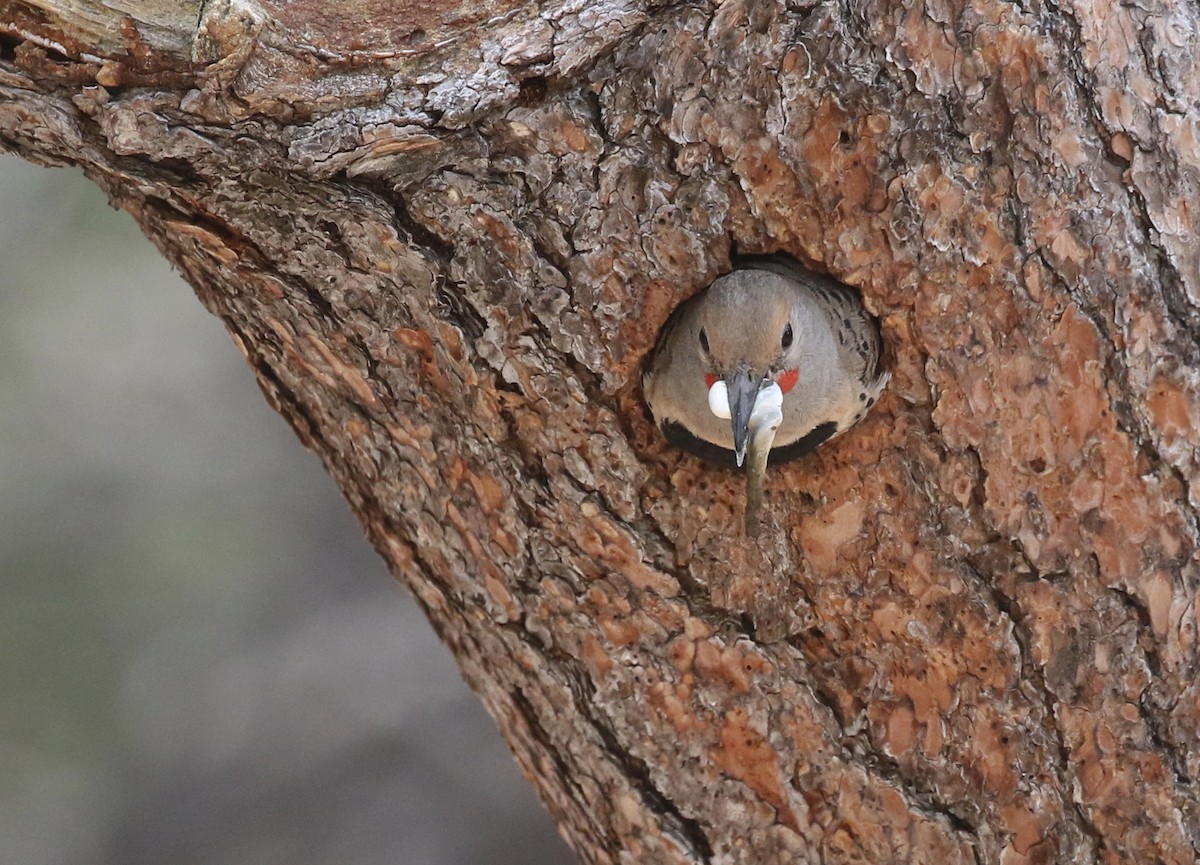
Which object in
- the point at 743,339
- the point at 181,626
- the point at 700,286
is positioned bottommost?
the point at 181,626

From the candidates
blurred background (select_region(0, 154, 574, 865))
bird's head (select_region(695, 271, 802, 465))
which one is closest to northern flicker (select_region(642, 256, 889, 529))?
bird's head (select_region(695, 271, 802, 465))

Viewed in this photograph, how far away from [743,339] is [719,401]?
114 mm

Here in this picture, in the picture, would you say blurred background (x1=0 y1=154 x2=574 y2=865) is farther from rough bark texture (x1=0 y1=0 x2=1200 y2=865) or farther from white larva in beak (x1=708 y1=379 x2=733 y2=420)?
white larva in beak (x1=708 y1=379 x2=733 y2=420)

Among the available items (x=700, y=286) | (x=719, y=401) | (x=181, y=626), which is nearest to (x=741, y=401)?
(x=719, y=401)

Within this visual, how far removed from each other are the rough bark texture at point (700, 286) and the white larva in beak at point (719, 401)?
0.13 m

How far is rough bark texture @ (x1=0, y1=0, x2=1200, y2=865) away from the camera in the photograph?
1661 millimetres

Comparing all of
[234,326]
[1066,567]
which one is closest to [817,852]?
[1066,567]

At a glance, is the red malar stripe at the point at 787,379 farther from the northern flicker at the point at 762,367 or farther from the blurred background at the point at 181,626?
the blurred background at the point at 181,626

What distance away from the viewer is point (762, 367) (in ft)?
6.42

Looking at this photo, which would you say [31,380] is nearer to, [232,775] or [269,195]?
[232,775]

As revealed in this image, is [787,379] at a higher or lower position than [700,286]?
lower

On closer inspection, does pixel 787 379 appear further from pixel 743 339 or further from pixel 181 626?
pixel 181 626

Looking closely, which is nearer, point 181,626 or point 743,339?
point 743,339

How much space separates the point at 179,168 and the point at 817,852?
1.55 meters
